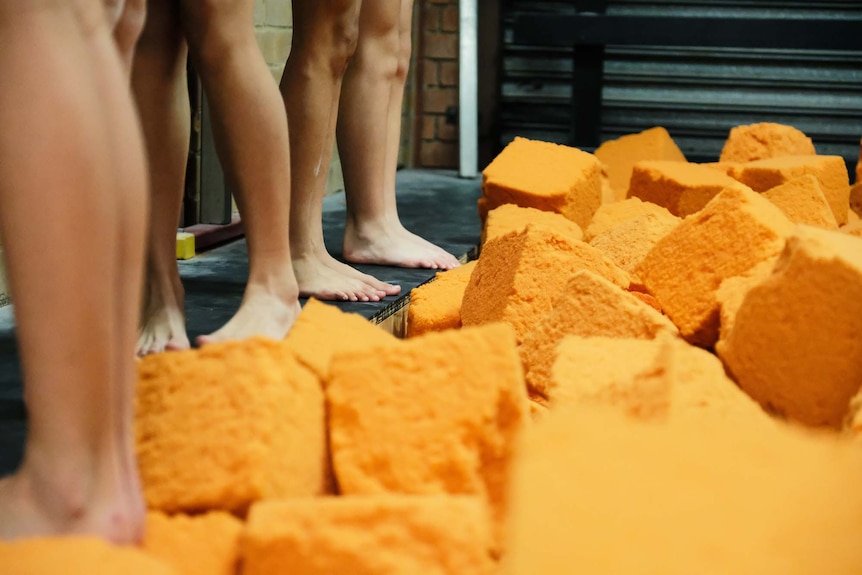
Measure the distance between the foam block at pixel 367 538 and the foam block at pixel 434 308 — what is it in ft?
3.90

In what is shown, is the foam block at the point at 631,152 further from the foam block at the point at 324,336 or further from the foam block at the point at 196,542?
the foam block at the point at 196,542

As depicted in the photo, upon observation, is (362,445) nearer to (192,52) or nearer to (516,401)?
(516,401)

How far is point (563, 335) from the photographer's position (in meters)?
1.89

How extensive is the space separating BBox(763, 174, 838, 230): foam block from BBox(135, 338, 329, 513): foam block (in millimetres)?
1643

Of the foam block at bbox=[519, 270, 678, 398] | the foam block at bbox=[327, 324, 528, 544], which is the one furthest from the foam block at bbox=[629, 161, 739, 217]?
the foam block at bbox=[327, 324, 528, 544]

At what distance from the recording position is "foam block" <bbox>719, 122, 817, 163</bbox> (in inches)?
152

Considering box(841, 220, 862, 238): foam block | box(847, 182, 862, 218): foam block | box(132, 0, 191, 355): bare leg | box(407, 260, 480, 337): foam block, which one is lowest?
box(847, 182, 862, 218): foam block

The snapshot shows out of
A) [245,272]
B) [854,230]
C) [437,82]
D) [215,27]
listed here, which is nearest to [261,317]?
[215,27]

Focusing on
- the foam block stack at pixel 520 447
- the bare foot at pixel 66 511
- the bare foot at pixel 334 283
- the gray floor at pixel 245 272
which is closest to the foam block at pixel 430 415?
the foam block stack at pixel 520 447

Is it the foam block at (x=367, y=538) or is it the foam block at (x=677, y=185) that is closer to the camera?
the foam block at (x=367, y=538)

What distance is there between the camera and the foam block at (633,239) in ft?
7.99

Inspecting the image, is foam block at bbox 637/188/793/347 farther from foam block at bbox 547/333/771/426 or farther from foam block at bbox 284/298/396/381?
foam block at bbox 284/298/396/381

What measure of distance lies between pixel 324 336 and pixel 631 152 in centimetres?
296

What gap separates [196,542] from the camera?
44.5 inches
